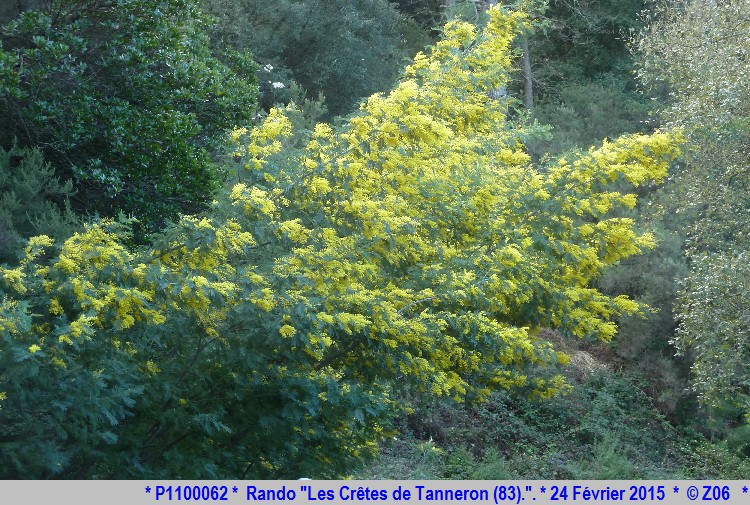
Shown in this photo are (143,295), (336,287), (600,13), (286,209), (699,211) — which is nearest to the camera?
(143,295)

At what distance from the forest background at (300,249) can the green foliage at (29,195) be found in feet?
0.10

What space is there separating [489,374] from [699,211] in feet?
24.3

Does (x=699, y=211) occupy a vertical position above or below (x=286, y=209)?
below

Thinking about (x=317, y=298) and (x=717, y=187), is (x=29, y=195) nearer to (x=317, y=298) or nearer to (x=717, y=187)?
(x=317, y=298)

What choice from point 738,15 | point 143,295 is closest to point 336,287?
point 143,295

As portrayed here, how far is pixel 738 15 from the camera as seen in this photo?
12.1m

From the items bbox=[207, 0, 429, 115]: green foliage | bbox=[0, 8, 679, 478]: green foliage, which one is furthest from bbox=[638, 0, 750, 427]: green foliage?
bbox=[207, 0, 429, 115]: green foliage

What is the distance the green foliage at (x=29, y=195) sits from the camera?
8.49 m

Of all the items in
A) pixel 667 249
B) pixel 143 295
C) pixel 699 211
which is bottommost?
pixel 667 249

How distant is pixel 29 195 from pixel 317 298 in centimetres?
361

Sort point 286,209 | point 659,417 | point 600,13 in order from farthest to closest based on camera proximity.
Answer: point 600,13 → point 659,417 → point 286,209

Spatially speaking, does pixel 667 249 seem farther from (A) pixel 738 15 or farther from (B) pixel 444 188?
(B) pixel 444 188

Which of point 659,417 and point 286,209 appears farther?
point 659,417

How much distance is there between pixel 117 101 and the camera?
29.4 feet
